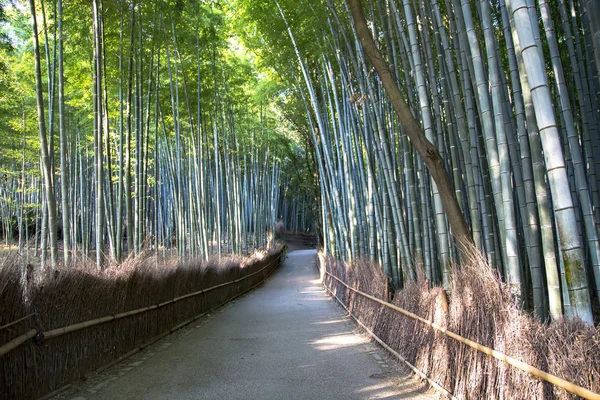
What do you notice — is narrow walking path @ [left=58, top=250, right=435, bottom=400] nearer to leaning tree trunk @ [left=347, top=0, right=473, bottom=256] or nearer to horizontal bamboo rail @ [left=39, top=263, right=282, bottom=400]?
horizontal bamboo rail @ [left=39, top=263, right=282, bottom=400]

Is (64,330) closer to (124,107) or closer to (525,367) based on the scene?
(525,367)

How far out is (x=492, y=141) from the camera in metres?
2.56

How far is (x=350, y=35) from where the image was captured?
17.4 feet

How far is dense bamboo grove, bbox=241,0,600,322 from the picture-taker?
1925mm

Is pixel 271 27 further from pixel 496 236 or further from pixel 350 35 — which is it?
pixel 496 236

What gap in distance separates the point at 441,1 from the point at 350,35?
137 centimetres

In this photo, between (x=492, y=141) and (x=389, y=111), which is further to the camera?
(x=389, y=111)

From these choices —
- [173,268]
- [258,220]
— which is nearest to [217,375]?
[173,268]

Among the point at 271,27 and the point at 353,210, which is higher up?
the point at 271,27

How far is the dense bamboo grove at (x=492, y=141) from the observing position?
1925 mm

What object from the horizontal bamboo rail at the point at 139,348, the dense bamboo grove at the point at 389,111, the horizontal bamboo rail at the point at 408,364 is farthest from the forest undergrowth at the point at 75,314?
the horizontal bamboo rail at the point at 408,364

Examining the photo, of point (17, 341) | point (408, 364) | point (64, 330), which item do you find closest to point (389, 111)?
point (408, 364)

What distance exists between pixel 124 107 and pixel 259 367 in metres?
5.39

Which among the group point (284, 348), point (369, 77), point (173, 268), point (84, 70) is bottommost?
point (284, 348)
